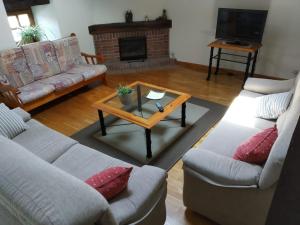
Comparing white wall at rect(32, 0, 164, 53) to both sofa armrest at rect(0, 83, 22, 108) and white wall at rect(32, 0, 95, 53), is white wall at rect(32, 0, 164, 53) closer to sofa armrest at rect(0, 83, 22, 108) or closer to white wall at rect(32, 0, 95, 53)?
white wall at rect(32, 0, 95, 53)

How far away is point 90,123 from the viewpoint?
10.7 feet

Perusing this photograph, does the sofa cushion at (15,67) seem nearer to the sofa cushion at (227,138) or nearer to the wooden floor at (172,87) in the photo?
the wooden floor at (172,87)

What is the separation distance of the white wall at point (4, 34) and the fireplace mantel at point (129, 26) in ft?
5.12

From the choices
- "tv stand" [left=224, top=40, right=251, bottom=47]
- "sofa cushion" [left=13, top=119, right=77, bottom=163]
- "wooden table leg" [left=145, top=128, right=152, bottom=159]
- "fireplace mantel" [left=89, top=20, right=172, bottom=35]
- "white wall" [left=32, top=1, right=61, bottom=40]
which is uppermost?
"white wall" [left=32, top=1, right=61, bottom=40]

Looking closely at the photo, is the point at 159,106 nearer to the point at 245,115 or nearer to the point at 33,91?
the point at 245,115

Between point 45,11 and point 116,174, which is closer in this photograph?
point 116,174

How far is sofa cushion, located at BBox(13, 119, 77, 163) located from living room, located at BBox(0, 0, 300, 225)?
0.01 meters

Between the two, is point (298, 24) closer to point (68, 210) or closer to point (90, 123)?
point (90, 123)

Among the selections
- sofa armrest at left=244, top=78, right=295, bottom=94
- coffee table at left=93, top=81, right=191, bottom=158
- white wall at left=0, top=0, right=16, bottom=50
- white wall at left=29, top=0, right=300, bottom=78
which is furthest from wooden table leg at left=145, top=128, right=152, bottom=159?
white wall at left=29, top=0, right=300, bottom=78

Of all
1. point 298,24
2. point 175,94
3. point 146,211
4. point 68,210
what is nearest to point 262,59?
point 298,24

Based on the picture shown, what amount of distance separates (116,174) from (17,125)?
4.50ft

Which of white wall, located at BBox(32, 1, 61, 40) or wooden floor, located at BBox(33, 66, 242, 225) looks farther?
white wall, located at BBox(32, 1, 61, 40)

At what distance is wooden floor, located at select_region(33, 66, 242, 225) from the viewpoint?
2.17 m

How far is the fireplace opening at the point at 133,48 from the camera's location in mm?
5023
